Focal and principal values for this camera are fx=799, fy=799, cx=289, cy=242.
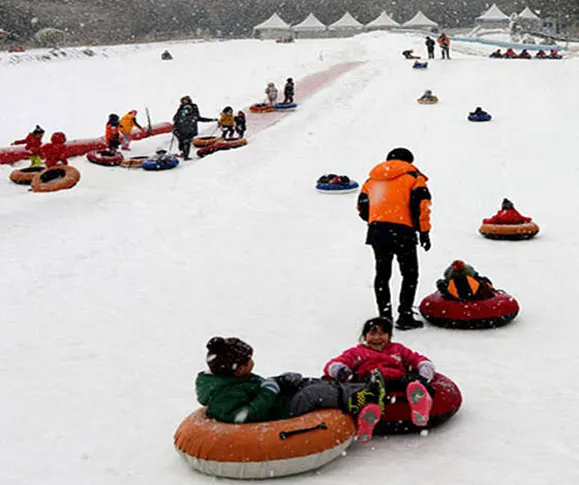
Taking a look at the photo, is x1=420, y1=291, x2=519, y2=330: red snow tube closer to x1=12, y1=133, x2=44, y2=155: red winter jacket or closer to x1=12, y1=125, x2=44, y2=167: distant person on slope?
x1=12, y1=125, x2=44, y2=167: distant person on slope

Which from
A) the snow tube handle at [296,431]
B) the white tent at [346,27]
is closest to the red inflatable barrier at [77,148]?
the snow tube handle at [296,431]

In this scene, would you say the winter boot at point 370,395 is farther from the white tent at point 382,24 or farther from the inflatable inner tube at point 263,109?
the white tent at point 382,24

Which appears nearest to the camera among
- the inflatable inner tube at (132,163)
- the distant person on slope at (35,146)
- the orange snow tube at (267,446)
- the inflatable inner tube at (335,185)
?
the orange snow tube at (267,446)

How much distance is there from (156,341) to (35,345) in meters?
1.06

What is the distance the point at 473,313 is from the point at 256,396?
9.46 ft

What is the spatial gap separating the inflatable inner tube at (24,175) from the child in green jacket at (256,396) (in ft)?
42.4

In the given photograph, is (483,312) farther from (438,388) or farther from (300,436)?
(300,436)

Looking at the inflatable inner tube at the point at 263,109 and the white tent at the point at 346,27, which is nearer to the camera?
the inflatable inner tube at the point at 263,109

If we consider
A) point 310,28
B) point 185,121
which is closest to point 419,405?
point 185,121

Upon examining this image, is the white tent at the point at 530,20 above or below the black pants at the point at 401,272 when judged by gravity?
below

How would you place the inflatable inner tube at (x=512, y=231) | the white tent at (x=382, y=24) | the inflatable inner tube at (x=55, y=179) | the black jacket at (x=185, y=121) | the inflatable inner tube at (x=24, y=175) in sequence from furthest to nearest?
1. the white tent at (x=382, y=24)
2. the black jacket at (x=185, y=121)
3. the inflatable inner tube at (x=24, y=175)
4. the inflatable inner tube at (x=55, y=179)
5. the inflatable inner tube at (x=512, y=231)

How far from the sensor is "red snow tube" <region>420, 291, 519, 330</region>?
22.3 ft

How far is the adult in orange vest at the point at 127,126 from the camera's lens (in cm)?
1967

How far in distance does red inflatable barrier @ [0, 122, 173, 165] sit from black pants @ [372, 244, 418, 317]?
13382 millimetres
